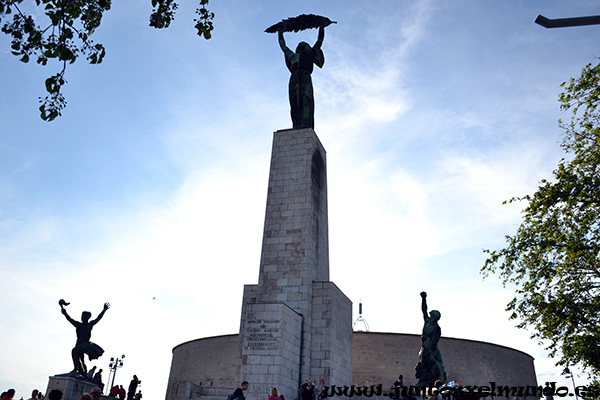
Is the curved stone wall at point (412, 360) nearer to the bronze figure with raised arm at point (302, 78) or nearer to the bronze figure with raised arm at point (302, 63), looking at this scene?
the bronze figure with raised arm at point (302, 78)

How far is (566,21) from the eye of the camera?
537 cm

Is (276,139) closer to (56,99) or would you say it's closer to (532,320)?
(532,320)

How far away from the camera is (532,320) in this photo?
16234 millimetres

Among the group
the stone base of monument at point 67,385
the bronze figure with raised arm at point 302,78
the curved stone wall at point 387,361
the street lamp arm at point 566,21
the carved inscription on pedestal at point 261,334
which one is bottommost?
the stone base of monument at point 67,385

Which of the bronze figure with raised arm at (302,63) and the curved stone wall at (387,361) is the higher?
the bronze figure with raised arm at (302,63)

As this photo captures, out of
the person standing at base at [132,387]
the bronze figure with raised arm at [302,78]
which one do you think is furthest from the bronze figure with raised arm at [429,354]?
the person standing at base at [132,387]

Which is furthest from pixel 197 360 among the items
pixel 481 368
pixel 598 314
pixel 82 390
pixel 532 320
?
pixel 598 314

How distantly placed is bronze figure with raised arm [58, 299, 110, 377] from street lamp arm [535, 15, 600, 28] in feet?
54.5

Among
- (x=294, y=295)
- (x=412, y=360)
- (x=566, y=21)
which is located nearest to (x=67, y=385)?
(x=294, y=295)

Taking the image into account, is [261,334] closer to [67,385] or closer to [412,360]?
[67,385]

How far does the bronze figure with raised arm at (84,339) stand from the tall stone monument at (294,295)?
5296 mm

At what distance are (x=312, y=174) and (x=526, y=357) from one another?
1878 centimetres

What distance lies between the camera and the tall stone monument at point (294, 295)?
15.2 meters

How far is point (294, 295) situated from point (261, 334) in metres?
2.50
